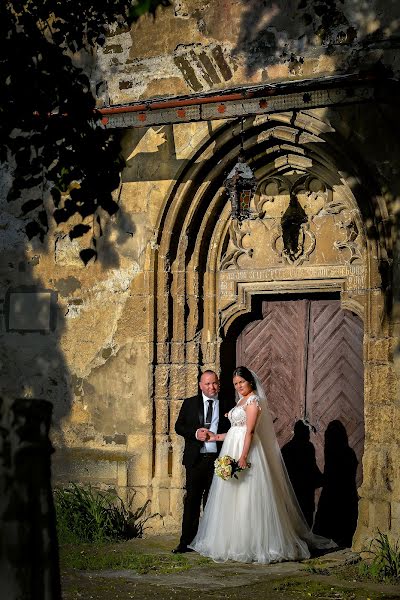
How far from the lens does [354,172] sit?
30.2 feet

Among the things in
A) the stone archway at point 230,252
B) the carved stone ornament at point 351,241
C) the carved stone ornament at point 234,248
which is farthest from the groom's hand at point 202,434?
the carved stone ornament at point 351,241

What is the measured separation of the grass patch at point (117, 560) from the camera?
8.45 metres

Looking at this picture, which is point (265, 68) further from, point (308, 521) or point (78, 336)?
point (308, 521)

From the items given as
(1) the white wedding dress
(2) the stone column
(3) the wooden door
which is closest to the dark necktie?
(1) the white wedding dress

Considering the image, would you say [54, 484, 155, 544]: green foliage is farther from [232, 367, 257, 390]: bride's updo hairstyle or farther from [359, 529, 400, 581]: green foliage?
[359, 529, 400, 581]: green foliage

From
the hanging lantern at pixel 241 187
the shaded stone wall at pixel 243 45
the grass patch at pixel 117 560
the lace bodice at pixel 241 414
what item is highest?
the shaded stone wall at pixel 243 45

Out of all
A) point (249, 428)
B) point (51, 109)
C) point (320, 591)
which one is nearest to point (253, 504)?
point (249, 428)

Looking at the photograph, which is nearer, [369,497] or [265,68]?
[369,497]

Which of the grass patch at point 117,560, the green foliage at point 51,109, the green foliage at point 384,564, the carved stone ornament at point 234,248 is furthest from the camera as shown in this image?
the carved stone ornament at point 234,248

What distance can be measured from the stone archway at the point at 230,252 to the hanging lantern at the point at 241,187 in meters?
0.61

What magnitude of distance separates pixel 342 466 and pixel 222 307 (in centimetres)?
191

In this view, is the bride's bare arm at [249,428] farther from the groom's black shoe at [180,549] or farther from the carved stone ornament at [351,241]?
the carved stone ornament at [351,241]

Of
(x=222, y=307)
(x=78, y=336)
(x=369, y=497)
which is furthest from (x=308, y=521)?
(x=78, y=336)

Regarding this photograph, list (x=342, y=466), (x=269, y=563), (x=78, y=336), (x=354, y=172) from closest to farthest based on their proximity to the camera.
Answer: (x=269, y=563) < (x=354, y=172) < (x=342, y=466) < (x=78, y=336)
